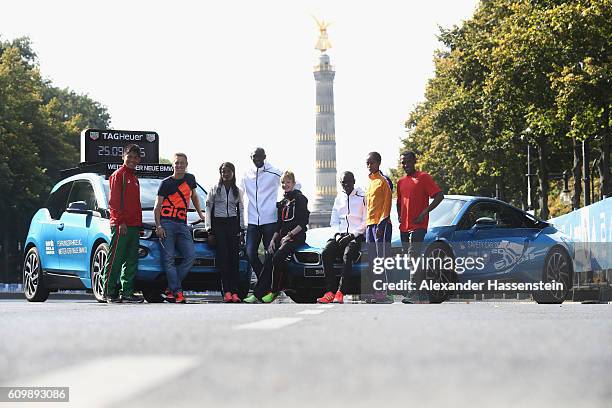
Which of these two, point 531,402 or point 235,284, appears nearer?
point 531,402

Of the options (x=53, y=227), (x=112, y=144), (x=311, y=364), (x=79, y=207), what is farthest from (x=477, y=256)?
(x=311, y=364)

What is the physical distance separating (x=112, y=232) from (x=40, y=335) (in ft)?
27.7

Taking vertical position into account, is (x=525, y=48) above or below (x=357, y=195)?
above

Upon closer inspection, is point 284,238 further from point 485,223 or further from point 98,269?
point 485,223

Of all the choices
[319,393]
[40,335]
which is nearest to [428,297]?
[40,335]

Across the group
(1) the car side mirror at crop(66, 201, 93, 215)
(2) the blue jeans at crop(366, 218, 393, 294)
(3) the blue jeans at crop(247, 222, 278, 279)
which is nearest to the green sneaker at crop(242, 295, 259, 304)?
(3) the blue jeans at crop(247, 222, 278, 279)

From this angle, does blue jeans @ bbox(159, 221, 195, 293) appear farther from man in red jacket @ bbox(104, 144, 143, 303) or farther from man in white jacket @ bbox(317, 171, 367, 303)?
man in white jacket @ bbox(317, 171, 367, 303)

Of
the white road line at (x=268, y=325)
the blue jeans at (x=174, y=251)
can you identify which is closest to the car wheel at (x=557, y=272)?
the blue jeans at (x=174, y=251)

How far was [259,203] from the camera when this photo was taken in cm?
1622

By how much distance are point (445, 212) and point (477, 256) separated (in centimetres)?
79

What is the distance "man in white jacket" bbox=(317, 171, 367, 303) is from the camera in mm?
15963

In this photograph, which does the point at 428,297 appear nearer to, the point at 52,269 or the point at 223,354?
the point at 52,269

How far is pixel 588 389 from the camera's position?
167 inches

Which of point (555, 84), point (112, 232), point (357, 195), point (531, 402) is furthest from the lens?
point (555, 84)
